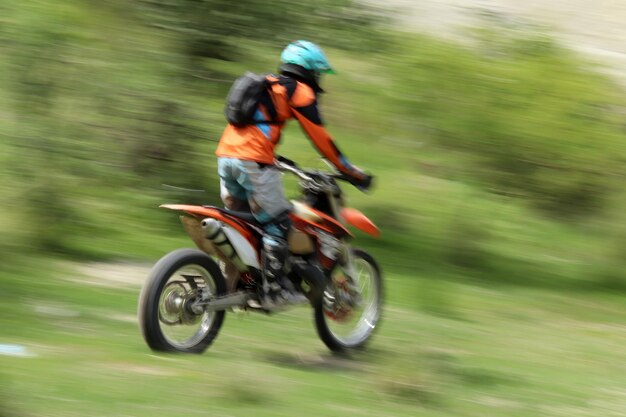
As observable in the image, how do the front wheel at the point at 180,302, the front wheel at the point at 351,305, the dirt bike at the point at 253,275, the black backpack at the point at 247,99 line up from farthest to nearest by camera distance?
the front wheel at the point at 351,305
the black backpack at the point at 247,99
the dirt bike at the point at 253,275
the front wheel at the point at 180,302

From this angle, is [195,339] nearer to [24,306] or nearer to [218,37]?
[24,306]

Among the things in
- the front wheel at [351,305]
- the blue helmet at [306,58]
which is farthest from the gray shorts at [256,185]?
the front wheel at [351,305]

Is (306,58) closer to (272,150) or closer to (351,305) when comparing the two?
(272,150)

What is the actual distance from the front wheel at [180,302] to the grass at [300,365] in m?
0.14

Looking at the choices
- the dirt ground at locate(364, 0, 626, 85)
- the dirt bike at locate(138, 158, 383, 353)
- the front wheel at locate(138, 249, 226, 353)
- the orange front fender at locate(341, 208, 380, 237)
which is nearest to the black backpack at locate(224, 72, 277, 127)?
the dirt bike at locate(138, 158, 383, 353)

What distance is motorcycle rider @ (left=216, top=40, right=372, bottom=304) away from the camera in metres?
7.77

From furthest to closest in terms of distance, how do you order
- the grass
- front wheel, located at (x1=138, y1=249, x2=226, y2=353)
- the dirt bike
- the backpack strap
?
the backpack strap < the dirt bike < front wheel, located at (x1=138, y1=249, x2=226, y2=353) < the grass

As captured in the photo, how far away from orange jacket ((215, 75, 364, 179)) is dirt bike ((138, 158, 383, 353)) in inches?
9.9

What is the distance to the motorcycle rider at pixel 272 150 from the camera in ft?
25.5

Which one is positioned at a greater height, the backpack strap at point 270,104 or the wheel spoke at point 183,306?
the backpack strap at point 270,104

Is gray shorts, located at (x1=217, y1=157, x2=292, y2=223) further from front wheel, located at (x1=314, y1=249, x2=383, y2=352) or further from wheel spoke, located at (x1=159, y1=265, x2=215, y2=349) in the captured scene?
front wheel, located at (x1=314, y1=249, x2=383, y2=352)

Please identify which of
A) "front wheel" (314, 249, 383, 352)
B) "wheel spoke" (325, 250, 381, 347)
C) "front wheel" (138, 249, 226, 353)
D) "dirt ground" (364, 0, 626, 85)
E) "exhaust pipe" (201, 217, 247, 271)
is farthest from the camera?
"dirt ground" (364, 0, 626, 85)

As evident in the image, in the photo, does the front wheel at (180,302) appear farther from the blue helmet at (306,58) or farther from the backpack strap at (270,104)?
the blue helmet at (306,58)

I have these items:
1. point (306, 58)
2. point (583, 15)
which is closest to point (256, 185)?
point (306, 58)
